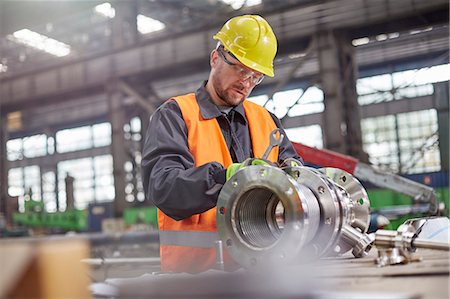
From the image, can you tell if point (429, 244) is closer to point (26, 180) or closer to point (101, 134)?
point (101, 134)

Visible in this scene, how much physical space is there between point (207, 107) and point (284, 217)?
A: 27.9 inches

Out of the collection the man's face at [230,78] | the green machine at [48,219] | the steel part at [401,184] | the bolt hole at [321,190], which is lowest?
the green machine at [48,219]

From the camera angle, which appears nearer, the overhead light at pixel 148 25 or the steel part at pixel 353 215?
the steel part at pixel 353 215

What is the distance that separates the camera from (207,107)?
2.05m

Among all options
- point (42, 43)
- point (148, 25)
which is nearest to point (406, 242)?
point (148, 25)

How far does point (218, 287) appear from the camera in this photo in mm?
647

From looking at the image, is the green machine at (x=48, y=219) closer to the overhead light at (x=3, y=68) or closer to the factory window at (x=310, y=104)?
the overhead light at (x=3, y=68)

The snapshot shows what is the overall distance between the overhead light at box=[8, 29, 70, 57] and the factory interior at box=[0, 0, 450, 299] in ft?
0.17

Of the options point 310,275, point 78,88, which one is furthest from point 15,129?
point 310,275

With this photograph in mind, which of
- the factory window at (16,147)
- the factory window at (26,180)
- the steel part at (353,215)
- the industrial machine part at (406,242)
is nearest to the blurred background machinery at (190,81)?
the factory window at (16,147)

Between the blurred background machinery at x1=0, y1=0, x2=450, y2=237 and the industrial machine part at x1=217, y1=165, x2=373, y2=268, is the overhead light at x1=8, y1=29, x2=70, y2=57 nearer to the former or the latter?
the blurred background machinery at x1=0, y1=0, x2=450, y2=237

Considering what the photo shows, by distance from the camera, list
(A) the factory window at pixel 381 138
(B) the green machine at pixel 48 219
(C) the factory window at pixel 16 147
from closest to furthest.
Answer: (B) the green machine at pixel 48 219 < (A) the factory window at pixel 381 138 < (C) the factory window at pixel 16 147

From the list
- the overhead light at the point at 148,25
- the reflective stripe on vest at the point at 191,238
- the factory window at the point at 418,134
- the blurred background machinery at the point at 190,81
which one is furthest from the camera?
the factory window at the point at 418,134

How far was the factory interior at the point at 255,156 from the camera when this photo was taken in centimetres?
80
